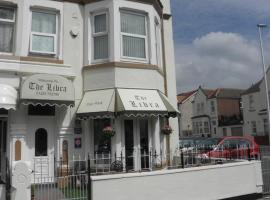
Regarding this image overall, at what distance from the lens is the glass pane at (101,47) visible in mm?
13508

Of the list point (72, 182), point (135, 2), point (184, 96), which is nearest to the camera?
point (72, 182)

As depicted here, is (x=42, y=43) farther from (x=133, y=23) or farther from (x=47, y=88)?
(x=133, y=23)

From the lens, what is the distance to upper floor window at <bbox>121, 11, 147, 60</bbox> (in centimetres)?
1349

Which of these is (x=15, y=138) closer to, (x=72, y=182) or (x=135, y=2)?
(x=72, y=182)

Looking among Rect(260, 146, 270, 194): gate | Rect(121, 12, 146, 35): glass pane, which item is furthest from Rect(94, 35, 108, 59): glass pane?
Rect(260, 146, 270, 194): gate

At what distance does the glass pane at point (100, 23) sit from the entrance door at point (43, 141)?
399cm

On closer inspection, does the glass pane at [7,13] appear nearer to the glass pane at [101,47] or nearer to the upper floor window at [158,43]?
the glass pane at [101,47]

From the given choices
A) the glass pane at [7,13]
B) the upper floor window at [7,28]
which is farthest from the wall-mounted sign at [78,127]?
the glass pane at [7,13]

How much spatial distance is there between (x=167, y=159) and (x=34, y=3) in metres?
7.81

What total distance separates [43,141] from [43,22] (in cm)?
451

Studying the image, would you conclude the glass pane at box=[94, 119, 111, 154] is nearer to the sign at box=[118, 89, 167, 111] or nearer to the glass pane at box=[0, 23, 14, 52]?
the sign at box=[118, 89, 167, 111]

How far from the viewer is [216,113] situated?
2073 inches

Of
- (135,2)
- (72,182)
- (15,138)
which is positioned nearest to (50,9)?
(135,2)

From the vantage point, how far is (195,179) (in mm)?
10234
